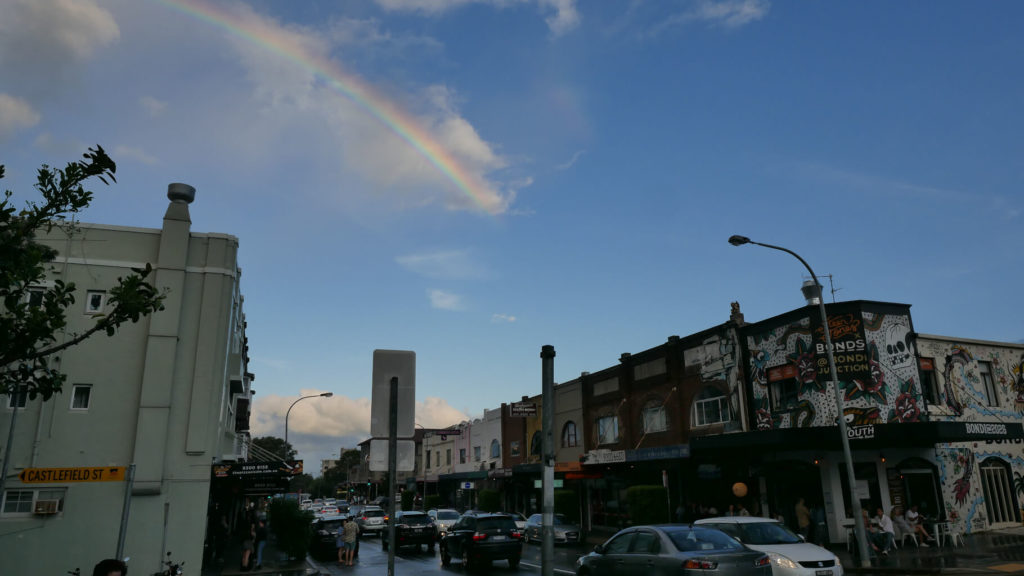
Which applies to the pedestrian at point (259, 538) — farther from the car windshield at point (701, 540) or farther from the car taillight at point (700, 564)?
the car taillight at point (700, 564)

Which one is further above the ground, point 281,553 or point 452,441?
point 452,441

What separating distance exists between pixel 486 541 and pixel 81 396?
12.6m

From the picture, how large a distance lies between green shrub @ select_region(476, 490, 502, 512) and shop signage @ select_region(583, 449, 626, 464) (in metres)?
14.7

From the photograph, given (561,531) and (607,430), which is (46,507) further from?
(607,430)

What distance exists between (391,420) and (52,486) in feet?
56.2

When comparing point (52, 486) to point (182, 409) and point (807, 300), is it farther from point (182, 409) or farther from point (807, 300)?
point (807, 300)

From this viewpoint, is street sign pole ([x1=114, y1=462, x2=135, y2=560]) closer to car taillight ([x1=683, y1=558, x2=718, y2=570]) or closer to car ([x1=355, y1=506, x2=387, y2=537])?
car taillight ([x1=683, y1=558, x2=718, y2=570])

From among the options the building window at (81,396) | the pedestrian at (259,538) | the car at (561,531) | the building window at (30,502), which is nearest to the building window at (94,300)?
the building window at (81,396)

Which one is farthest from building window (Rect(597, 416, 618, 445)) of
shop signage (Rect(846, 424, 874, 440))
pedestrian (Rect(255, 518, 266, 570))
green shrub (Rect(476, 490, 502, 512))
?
pedestrian (Rect(255, 518, 266, 570))

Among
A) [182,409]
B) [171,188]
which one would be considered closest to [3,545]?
[182,409]

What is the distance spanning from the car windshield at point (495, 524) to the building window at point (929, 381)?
15890 mm

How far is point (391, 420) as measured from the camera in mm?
7230

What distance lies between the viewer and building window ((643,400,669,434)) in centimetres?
3203

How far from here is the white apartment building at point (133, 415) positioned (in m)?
19.0
